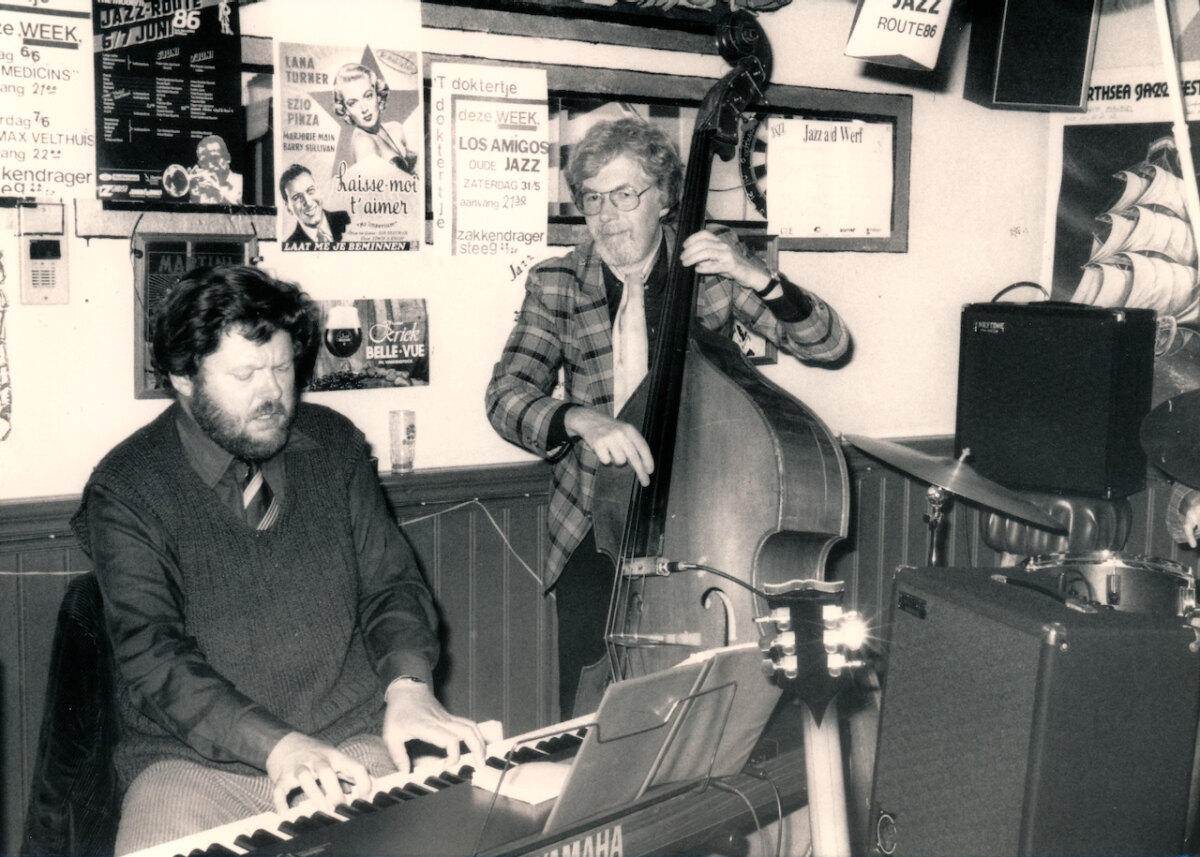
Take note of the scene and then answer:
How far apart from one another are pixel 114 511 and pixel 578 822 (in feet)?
3.25

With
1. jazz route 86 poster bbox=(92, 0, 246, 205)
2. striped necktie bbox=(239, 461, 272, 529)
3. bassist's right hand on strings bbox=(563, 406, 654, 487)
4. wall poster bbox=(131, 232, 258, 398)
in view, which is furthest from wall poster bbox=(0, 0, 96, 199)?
bassist's right hand on strings bbox=(563, 406, 654, 487)

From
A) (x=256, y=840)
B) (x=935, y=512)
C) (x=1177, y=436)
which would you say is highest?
(x=1177, y=436)

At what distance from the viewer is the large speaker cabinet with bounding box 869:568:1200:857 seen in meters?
1.97

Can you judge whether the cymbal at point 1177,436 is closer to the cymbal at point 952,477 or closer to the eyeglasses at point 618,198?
the cymbal at point 952,477

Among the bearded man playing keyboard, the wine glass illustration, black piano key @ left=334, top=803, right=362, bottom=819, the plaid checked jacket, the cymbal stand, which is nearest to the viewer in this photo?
black piano key @ left=334, top=803, right=362, bottom=819

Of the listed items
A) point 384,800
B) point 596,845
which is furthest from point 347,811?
point 596,845

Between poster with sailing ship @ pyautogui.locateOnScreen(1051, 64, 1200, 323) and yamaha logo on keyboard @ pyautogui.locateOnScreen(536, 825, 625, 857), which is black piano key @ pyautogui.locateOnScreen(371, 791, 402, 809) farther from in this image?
poster with sailing ship @ pyautogui.locateOnScreen(1051, 64, 1200, 323)

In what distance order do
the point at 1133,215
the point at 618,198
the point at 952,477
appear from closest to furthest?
the point at 618,198 < the point at 952,477 < the point at 1133,215

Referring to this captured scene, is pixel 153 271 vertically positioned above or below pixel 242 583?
above

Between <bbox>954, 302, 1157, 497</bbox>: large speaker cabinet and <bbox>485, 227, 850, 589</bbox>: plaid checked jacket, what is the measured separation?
1133 millimetres

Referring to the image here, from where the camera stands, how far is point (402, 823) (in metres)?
1.74

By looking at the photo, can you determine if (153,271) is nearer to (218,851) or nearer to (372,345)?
(372,345)

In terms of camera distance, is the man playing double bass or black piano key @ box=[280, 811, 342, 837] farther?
the man playing double bass

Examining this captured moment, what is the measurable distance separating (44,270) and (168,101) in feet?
1.44
